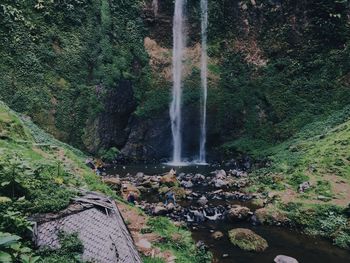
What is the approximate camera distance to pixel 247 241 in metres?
12.3

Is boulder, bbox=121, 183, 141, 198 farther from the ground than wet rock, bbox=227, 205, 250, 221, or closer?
farther from the ground

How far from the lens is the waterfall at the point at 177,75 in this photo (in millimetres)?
31484

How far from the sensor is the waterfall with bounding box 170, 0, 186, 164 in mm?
31484

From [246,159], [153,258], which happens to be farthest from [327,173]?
[153,258]

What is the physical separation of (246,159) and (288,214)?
1292 cm

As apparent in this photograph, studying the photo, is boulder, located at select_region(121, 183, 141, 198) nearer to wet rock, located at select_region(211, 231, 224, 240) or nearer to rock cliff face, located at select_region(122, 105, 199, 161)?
wet rock, located at select_region(211, 231, 224, 240)

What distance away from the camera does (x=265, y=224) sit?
14539 millimetres

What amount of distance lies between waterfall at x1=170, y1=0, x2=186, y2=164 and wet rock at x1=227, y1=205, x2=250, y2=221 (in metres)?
14.8

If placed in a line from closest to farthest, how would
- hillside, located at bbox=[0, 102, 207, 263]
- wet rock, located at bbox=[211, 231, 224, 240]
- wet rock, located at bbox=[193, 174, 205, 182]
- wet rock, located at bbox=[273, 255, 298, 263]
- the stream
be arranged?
hillside, located at bbox=[0, 102, 207, 263], wet rock, located at bbox=[273, 255, 298, 263], the stream, wet rock, located at bbox=[211, 231, 224, 240], wet rock, located at bbox=[193, 174, 205, 182]

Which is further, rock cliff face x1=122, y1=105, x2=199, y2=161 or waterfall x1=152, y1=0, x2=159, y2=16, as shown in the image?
waterfall x1=152, y1=0, x2=159, y2=16

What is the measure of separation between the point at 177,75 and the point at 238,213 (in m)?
20.5

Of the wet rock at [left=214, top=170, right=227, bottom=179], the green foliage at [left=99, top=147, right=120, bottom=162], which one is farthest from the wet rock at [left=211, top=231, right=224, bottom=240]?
the green foliage at [left=99, top=147, right=120, bottom=162]

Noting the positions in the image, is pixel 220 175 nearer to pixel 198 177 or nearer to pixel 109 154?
pixel 198 177

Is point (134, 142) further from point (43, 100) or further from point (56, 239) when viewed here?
point (56, 239)
